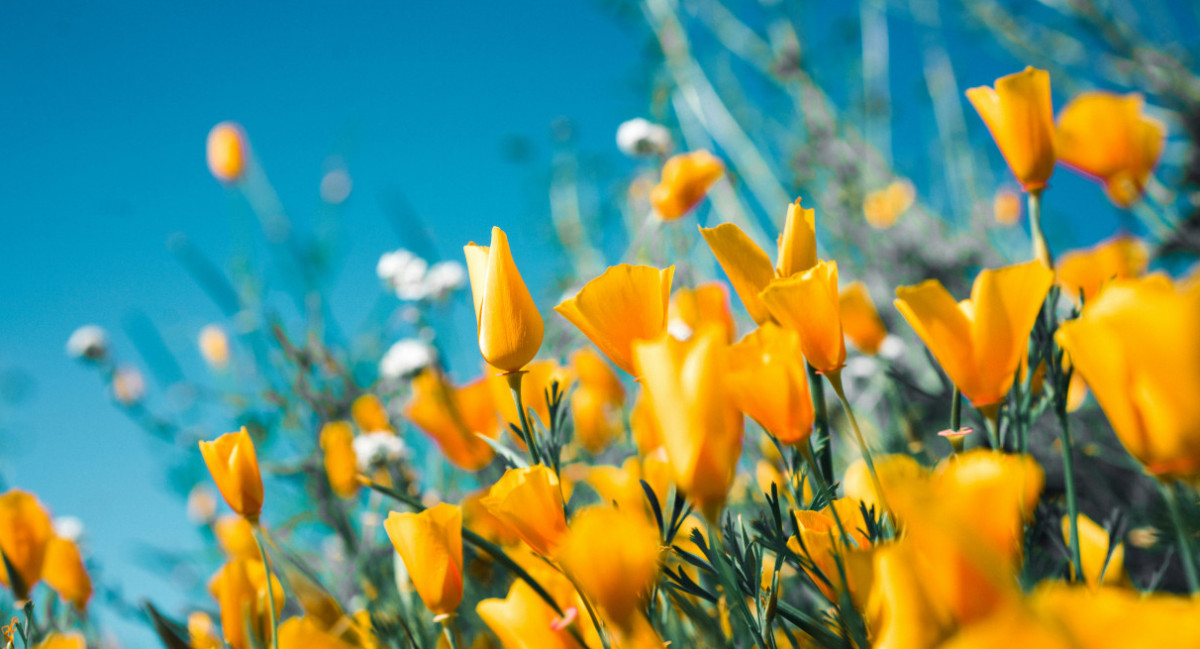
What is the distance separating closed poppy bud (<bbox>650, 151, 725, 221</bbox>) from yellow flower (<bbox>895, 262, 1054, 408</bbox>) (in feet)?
1.82

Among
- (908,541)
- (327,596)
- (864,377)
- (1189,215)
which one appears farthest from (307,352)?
(1189,215)

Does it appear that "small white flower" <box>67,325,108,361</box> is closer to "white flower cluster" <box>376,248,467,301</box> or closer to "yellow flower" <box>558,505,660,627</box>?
"white flower cluster" <box>376,248,467,301</box>

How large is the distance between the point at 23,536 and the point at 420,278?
82 centimetres

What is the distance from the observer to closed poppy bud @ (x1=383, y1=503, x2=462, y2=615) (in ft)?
1.43

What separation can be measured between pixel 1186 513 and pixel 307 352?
1369mm

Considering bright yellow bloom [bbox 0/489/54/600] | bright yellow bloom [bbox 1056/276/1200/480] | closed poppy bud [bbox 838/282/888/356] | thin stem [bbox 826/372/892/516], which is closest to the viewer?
bright yellow bloom [bbox 1056/276/1200/480]

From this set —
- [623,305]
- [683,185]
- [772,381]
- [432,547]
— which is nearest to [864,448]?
[772,381]

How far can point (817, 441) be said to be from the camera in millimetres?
483

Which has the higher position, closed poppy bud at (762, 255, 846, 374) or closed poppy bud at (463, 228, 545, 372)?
closed poppy bud at (463, 228, 545, 372)

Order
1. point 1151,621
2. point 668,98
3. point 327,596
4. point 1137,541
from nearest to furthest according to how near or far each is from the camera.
A: point 1151,621 → point 327,596 → point 1137,541 → point 668,98

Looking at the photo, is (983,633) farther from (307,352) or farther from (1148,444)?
(307,352)

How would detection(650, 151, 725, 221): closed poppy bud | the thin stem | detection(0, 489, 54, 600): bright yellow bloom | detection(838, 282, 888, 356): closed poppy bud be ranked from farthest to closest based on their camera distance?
detection(650, 151, 725, 221): closed poppy bud → detection(838, 282, 888, 356): closed poppy bud → detection(0, 489, 54, 600): bright yellow bloom → the thin stem

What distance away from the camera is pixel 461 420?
0.85 m

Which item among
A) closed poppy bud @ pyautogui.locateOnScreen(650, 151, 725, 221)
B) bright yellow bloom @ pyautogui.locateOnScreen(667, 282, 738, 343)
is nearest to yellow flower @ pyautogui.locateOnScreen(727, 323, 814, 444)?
bright yellow bloom @ pyautogui.locateOnScreen(667, 282, 738, 343)
